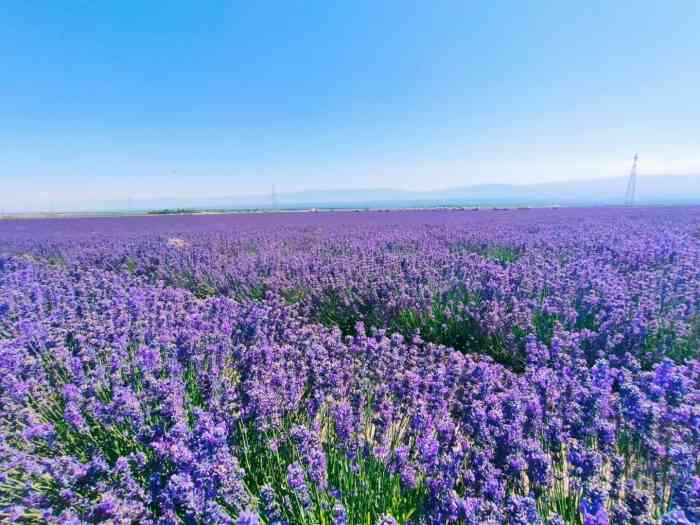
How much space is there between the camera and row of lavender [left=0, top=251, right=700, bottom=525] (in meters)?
1.21

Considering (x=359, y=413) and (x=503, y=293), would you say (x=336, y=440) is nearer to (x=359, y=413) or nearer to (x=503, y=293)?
(x=359, y=413)

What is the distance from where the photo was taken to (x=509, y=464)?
1.32m

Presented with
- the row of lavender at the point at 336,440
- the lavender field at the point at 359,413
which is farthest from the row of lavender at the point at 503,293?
the row of lavender at the point at 336,440

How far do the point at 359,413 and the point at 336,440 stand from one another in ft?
0.57

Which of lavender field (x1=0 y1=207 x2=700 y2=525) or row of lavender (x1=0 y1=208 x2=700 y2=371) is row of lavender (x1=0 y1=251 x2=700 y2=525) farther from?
row of lavender (x1=0 y1=208 x2=700 y2=371)

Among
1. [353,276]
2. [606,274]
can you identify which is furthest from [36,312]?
[606,274]

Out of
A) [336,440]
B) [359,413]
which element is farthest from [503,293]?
[336,440]

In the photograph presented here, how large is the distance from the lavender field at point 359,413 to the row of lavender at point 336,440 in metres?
0.01

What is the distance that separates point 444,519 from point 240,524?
2.30 ft

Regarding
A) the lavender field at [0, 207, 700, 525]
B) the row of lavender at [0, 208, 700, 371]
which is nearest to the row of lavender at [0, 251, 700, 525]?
the lavender field at [0, 207, 700, 525]

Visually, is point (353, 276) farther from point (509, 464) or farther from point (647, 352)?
point (509, 464)

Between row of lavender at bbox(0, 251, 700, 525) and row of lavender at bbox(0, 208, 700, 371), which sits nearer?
row of lavender at bbox(0, 251, 700, 525)

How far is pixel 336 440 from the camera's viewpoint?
169 centimetres

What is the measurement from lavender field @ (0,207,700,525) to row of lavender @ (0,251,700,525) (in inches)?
0.4
